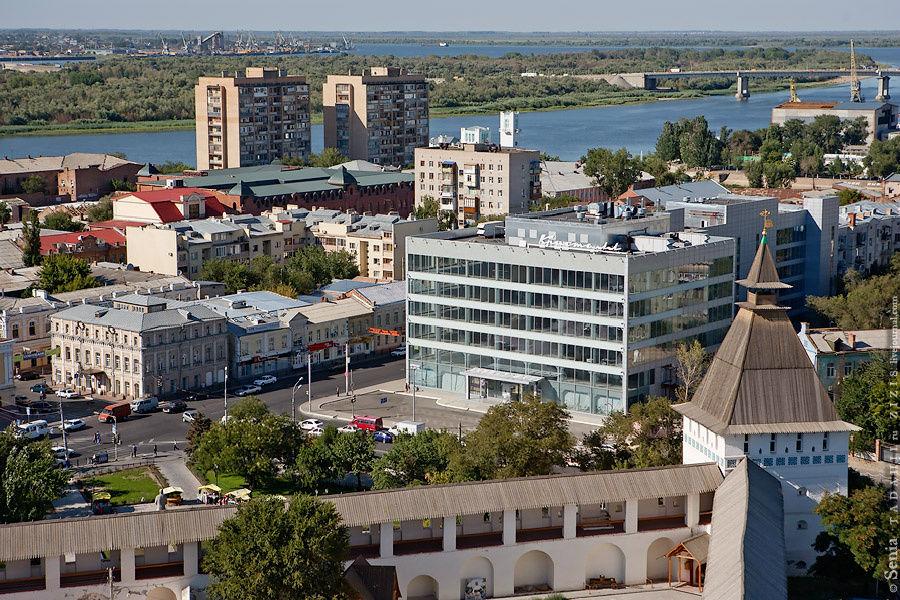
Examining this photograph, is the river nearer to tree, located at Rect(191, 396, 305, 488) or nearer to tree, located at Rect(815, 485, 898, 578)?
tree, located at Rect(191, 396, 305, 488)

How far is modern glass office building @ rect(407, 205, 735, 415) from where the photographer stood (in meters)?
45.2

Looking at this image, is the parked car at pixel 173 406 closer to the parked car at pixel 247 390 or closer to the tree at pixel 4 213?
the parked car at pixel 247 390

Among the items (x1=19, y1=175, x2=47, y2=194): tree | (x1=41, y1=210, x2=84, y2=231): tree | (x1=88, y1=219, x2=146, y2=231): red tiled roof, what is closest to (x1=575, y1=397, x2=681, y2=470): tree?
(x1=88, y1=219, x2=146, y2=231): red tiled roof

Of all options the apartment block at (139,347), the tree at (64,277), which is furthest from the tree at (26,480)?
the tree at (64,277)

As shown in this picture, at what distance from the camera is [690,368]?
43.0m

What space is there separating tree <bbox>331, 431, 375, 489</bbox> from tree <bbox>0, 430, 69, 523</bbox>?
23.8 feet

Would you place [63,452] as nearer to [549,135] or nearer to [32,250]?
[32,250]

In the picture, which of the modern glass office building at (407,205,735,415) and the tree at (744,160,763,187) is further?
the tree at (744,160,763,187)

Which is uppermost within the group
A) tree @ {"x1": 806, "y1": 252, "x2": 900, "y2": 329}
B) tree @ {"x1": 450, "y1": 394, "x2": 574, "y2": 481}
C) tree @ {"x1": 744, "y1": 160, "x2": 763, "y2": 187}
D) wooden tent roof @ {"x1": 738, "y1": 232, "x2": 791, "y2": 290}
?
wooden tent roof @ {"x1": 738, "y1": 232, "x2": 791, "y2": 290}

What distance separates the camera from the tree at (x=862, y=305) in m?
52.6

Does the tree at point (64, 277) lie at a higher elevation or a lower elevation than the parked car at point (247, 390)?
higher

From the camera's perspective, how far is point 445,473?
117 ft

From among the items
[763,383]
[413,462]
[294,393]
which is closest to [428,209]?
[294,393]

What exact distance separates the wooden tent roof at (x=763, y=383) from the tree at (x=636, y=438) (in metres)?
3.27
